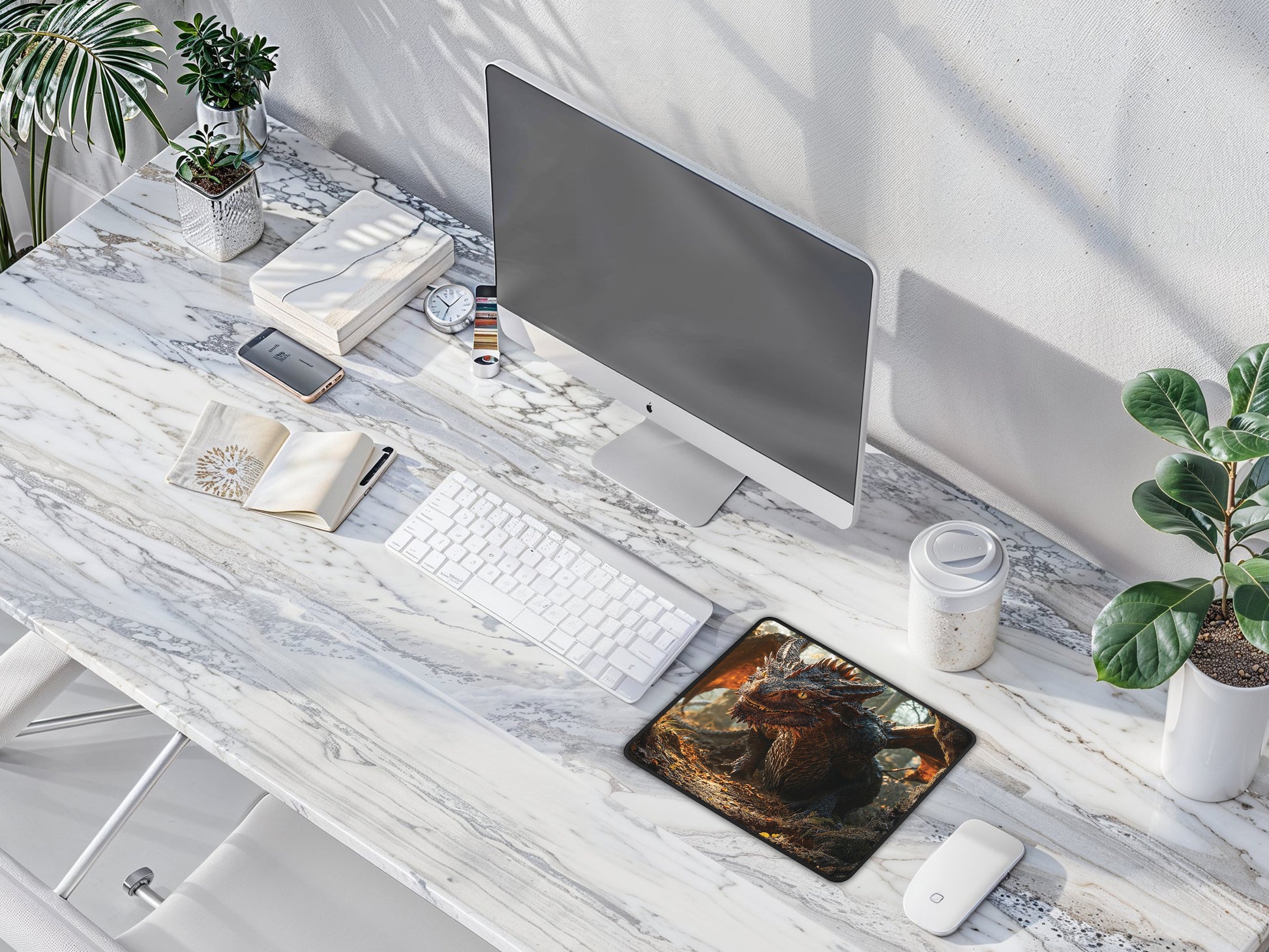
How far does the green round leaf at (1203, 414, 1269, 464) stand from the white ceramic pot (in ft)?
0.83

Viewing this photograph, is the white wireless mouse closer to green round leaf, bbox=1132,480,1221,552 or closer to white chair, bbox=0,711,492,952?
green round leaf, bbox=1132,480,1221,552

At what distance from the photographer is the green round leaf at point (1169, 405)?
1252mm

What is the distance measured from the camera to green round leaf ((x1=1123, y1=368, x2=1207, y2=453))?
1.25 m

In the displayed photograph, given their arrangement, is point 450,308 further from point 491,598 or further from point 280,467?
point 491,598

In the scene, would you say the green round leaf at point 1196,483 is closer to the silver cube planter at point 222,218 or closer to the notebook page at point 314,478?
the notebook page at point 314,478

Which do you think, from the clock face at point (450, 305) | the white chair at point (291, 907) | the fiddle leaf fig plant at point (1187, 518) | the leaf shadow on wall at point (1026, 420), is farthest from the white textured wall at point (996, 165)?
the white chair at point (291, 907)

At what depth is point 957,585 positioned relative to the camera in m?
1.44

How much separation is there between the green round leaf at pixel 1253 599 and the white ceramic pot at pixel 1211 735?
0.38 ft

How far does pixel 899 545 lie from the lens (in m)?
1.63

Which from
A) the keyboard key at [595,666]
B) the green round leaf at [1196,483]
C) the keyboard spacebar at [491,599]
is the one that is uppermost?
the green round leaf at [1196,483]

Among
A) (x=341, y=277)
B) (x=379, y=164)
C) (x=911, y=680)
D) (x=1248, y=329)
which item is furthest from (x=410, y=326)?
(x=1248, y=329)

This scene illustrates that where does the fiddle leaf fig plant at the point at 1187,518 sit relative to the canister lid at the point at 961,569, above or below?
above

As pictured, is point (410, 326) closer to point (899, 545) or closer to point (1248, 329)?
point (899, 545)

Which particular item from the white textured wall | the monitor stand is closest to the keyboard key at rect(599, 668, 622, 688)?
the monitor stand
